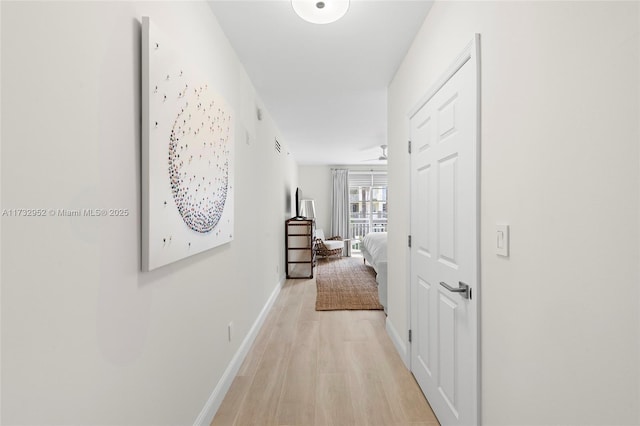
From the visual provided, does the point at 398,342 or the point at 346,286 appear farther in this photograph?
the point at 346,286

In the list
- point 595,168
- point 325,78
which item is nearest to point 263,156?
point 325,78

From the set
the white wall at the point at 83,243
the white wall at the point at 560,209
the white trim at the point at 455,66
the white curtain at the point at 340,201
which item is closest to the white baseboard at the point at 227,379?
the white wall at the point at 83,243

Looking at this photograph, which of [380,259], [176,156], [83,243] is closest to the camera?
[83,243]

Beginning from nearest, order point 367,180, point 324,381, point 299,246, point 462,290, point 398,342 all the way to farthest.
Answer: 1. point 462,290
2. point 324,381
3. point 398,342
4. point 299,246
5. point 367,180

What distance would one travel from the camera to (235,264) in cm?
231

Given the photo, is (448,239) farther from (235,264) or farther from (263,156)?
(263,156)

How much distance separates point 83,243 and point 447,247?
5.21ft

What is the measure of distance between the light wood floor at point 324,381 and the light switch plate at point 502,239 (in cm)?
123

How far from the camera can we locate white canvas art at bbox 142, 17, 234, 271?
1118 mm

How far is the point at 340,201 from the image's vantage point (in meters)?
8.22

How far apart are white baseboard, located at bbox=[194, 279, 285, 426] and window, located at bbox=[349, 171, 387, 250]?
18.0 feet

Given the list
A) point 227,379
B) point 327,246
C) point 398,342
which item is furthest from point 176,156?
point 327,246

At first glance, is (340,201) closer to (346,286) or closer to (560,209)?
(346,286)

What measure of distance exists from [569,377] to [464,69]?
1.29 metres
